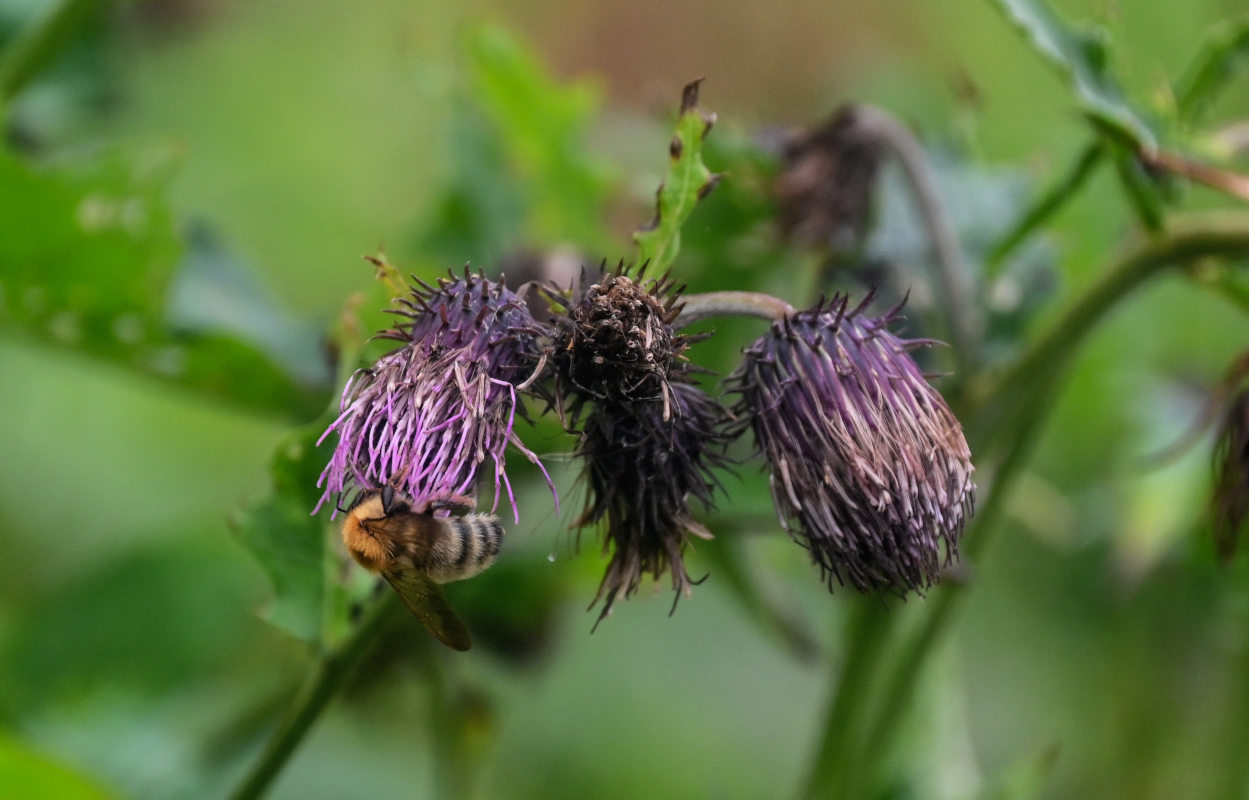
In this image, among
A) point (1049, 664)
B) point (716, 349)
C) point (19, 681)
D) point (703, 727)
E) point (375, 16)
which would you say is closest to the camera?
point (716, 349)

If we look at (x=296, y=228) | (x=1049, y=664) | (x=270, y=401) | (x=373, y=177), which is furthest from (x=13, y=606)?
(x=1049, y=664)

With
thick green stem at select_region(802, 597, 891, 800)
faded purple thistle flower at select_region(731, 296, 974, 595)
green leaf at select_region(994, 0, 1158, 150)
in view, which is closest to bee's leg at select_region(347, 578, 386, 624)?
faded purple thistle flower at select_region(731, 296, 974, 595)

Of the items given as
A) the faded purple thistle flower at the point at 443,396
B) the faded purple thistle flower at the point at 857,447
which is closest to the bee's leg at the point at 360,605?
the faded purple thistle flower at the point at 443,396

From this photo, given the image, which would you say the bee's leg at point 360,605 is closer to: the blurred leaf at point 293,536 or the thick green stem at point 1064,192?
the blurred leaf at point 293,536

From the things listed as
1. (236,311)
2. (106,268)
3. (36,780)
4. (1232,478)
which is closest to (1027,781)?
(1232,478)

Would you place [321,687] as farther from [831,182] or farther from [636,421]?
[831,182]

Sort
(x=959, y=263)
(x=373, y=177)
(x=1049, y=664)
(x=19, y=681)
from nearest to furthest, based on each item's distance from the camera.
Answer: (x=959, y=263) < (x=19, y=681) < (x=1049, y=664) < (x=373, y=177)

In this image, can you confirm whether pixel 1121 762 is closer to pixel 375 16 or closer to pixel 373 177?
pixel 373 177
